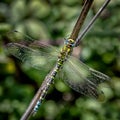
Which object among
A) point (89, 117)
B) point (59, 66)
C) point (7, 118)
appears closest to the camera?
point (59, 66)

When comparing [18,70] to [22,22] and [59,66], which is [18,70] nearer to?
[22,22]

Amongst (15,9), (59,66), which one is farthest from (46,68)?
(15,9)

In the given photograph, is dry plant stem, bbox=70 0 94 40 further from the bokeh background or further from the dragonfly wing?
the bokeh background

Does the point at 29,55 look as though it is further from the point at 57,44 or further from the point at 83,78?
the point at 57,44

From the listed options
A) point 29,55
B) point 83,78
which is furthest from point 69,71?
point 29,55

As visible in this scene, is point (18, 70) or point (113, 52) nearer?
point (113, 52)

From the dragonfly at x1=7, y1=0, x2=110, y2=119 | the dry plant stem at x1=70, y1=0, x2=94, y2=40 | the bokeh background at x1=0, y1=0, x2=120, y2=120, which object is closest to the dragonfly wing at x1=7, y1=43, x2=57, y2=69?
the dragonfly at x1=7, y1=0, x2=110, y2=119

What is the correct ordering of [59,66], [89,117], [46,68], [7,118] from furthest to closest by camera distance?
1. [7,118]
2. [89,117]
3. [46,68]
4. [59,66]
